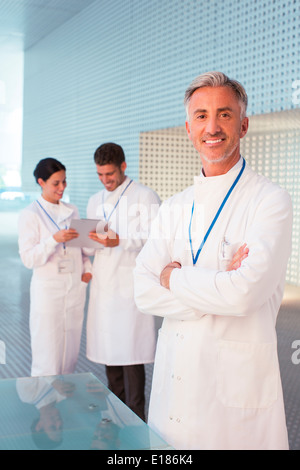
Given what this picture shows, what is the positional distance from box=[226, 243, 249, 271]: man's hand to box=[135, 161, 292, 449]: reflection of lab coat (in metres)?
0.03

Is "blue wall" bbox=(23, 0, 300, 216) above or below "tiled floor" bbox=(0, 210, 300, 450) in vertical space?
above

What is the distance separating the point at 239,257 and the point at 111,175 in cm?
211

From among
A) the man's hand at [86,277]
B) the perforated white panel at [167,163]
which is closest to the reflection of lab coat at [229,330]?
the man's hand at [86,277]

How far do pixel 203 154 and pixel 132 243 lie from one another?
6.10 ft

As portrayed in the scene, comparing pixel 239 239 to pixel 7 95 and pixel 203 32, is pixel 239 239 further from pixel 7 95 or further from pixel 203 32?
pixel 7 95

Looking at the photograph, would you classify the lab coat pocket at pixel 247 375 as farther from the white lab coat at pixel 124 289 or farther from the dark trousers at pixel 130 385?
the white lab coat at pixel 124 289

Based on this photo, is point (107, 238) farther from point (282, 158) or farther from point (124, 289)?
point (282, 158)

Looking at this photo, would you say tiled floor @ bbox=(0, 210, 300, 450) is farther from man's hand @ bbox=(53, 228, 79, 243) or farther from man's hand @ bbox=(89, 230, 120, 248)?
man's hand @ bbox=(53, 228, 79, 243)

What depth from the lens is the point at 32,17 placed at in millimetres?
13836

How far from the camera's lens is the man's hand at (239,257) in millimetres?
1732

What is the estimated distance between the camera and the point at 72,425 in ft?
4.86

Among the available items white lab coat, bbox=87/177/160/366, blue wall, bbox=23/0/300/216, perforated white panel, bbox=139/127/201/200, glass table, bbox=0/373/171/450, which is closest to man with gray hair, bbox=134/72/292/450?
glass table, bbox=0/373/171/450

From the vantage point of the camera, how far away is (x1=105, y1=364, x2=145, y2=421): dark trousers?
3.53 meters

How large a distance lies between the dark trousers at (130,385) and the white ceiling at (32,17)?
10467mm
